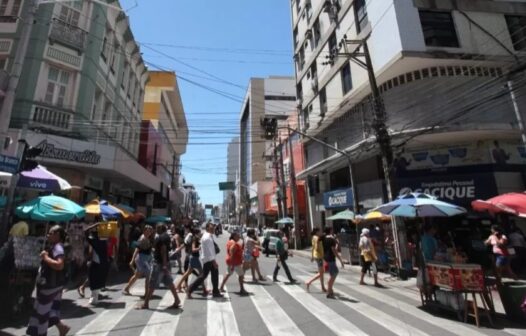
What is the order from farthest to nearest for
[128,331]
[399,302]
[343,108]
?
1. [343,108]
2. [399,302]
3. [128,331]

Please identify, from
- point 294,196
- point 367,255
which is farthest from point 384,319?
point 294,196

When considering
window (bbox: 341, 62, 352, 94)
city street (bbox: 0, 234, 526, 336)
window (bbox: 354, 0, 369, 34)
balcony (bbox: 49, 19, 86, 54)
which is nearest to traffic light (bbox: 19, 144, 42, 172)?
city street (bbox: 0, 234, 526, 336)

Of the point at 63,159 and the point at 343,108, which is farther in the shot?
the point at 343,108

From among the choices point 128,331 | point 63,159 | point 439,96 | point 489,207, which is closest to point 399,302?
point 489,207

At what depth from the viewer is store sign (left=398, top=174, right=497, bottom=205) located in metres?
15.5

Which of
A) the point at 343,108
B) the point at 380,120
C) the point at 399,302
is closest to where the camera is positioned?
the point at 399,302

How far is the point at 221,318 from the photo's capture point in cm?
669

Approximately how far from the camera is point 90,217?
11.9 m

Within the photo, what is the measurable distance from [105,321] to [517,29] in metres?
23.3

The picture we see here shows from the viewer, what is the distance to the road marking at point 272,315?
5.94 meters

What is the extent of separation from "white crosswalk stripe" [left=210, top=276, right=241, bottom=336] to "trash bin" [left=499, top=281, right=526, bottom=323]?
5.78 m

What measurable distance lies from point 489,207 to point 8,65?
2116 cm

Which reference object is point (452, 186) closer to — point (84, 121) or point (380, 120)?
point (380, 120)

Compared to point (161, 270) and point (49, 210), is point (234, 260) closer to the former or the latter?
point (161, 270)
